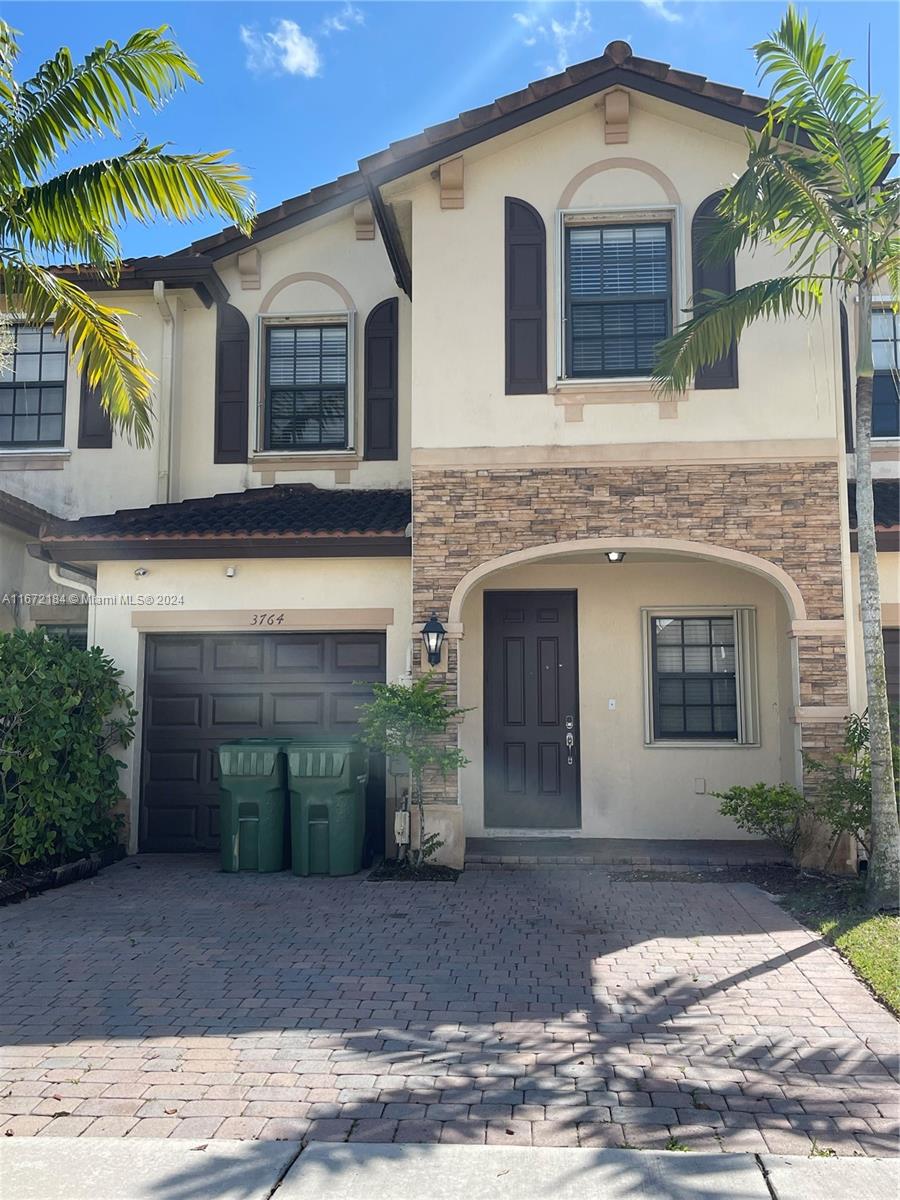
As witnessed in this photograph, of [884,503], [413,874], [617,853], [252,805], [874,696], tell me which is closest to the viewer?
[874,696]

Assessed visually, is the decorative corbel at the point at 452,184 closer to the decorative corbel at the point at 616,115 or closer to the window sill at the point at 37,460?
the decorative corbel at the point at 616,115

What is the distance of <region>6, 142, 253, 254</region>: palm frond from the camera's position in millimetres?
8109

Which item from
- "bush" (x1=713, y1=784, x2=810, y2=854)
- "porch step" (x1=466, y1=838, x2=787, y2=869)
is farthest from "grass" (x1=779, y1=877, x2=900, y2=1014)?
"porch step" (x1=466, y1=838, x2=787, y2=869)

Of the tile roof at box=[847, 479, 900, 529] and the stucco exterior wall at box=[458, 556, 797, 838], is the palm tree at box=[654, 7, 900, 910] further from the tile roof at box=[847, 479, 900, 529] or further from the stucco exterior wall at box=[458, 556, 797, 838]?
the stucco exterior wall at box=[458, 556, 797, 838]

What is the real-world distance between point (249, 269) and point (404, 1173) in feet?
36.5

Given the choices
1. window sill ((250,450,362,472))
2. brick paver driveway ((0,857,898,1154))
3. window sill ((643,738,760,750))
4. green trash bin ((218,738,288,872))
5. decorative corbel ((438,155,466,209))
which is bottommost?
brick paver driveway ((0,857,898,1154))

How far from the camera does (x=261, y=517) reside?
10.5m

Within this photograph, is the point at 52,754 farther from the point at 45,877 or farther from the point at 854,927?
the point at 854,927

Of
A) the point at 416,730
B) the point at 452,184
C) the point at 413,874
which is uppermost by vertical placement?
the point at 452,184

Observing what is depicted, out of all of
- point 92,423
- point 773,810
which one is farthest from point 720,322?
point 92,423

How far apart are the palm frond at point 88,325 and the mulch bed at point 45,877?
13.7 feet

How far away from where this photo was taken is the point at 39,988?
230 inches

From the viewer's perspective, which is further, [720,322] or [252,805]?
[252,805]

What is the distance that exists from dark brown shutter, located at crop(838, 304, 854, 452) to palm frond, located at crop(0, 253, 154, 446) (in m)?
7.67
